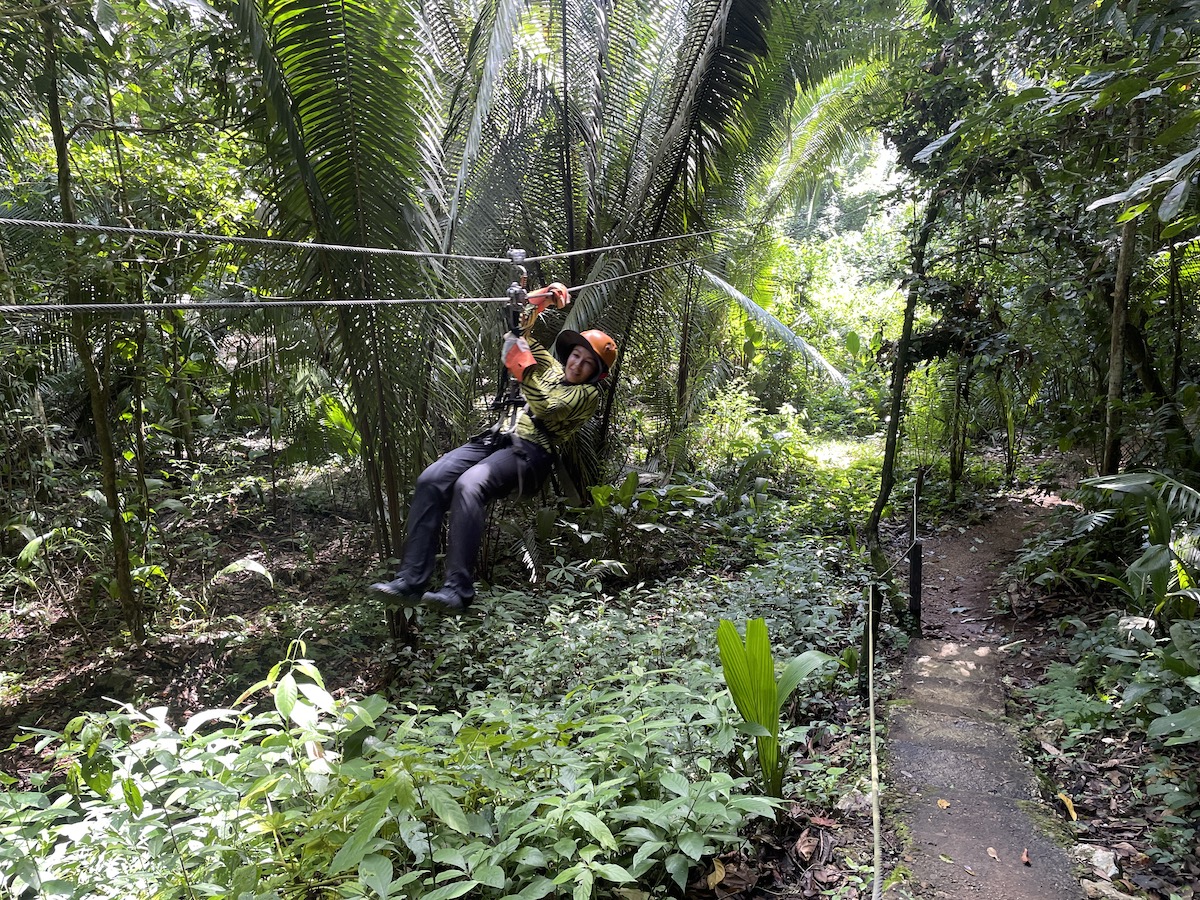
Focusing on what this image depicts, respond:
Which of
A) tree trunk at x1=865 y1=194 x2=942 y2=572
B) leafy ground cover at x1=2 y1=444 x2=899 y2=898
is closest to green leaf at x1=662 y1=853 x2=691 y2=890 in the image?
leafy ground cover at x1=2 y1=444 x2=899 y2=898

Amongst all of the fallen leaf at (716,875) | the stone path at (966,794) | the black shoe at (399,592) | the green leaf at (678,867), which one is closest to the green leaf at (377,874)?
the green leaf at (678,867)

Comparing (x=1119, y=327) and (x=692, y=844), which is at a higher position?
(x=1119, y=327)

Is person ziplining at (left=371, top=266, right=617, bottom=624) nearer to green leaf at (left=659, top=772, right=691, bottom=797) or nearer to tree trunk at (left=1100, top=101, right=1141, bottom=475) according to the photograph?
green leaf at (left=659, top=772, right=691, bottom=797)

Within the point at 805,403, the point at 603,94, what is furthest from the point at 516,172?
the point at 805,403

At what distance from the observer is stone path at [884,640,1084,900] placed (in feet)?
8.50

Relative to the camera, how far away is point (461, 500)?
3.61m

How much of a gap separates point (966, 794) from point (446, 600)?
2.36m

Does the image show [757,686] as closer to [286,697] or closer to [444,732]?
[444,732]

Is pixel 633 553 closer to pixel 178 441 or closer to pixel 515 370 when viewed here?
pixel 515 370

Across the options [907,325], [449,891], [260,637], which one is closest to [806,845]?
[449,891]

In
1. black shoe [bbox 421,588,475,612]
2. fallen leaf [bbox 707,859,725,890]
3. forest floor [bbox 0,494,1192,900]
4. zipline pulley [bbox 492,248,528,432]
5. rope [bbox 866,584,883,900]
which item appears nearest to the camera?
rope [bbox 866,584,883,900]

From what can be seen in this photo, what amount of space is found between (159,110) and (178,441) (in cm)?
301

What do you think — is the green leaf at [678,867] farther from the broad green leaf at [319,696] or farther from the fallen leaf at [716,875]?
the broad green leaf at [319,696]

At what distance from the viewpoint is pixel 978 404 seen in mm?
7672
